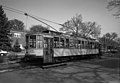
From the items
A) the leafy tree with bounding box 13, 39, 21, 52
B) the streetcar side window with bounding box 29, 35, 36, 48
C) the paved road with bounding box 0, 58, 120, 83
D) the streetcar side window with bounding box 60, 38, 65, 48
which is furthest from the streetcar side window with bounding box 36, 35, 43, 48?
the leafy tree with bounding box 13, 39, 21, 52

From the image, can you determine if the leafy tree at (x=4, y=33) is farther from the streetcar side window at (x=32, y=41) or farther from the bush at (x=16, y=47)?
the streetcar side window at (x=32, y=41)

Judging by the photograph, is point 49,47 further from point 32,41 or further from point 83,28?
point 83,28

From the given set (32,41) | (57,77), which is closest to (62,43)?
(32,41)

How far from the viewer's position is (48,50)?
10.5m

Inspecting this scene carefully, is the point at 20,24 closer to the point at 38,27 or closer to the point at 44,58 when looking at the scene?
the point at 38,27

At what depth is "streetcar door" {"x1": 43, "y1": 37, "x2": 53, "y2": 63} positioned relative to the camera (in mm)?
10219

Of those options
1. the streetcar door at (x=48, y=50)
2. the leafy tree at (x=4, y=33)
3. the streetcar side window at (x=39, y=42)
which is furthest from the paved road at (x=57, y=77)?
the leafy tree at (x=4, y=33)

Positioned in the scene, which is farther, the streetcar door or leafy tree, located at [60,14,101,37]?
leafy tree, located at [60,14,101,37]

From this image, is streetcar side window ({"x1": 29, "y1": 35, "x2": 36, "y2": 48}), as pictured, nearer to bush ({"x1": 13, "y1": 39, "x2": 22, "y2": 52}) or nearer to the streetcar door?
the streetcar door

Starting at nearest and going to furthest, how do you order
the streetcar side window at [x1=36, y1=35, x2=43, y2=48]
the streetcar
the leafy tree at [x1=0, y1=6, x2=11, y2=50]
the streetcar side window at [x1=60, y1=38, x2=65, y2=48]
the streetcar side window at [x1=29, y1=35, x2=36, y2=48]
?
1. the streetcar
2. the streetcar side window at [x1=36, y1=35, x2=43, y2=48]
3. the streetcar side window at [x1=29, y1=35, x2=36, y2=48]
4. the streetcar side window at [x1=60, y1=38, x2=65, y2=48]
5. the leafy tree at [x1=0, y1=6, x2=11, y2=50]

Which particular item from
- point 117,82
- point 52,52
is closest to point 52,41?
point 52,52

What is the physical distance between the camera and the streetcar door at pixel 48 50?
10219 mm

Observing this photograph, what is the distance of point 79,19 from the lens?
47.5m

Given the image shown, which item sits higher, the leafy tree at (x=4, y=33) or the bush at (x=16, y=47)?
the leafy tree at (x=4, y=33)
